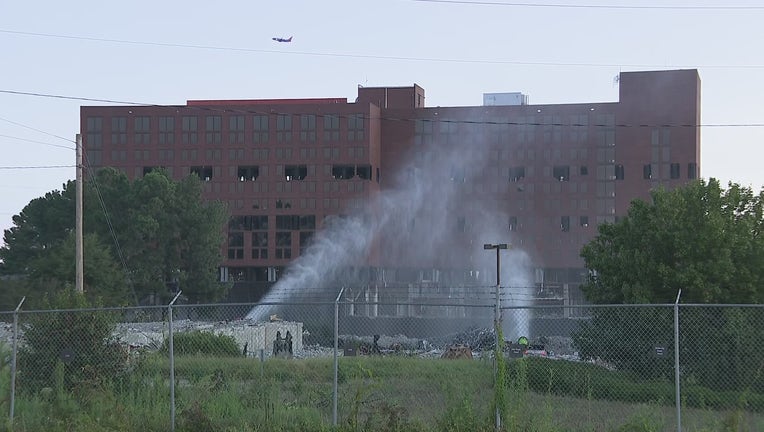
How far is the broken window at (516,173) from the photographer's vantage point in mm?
109438

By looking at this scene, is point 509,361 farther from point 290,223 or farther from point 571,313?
point 290,223

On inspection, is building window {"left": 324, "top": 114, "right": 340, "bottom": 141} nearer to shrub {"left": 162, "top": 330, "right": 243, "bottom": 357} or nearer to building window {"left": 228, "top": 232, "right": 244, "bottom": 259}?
building window {"left": 228, "top": 232, "right": 244, "bottom": 259}

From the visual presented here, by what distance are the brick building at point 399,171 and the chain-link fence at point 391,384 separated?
82.9m

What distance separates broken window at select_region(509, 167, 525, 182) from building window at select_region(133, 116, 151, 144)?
134 ft

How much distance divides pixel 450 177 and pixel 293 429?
9558 cm

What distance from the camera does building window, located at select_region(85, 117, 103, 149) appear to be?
110 meters

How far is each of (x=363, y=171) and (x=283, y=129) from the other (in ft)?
33.3

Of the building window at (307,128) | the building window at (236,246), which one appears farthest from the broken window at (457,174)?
the building window at (236,246)

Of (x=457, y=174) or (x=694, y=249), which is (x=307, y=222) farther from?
(x=694, y=249)

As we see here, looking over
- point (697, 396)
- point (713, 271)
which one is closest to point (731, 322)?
point (697, 396)

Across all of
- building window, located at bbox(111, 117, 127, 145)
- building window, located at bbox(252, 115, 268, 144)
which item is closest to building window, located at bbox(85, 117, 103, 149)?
building window, located at bbox(111, 117, 127, 145)

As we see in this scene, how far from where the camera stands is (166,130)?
11019 cm

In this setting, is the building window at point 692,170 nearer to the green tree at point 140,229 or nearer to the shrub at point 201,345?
the green tree at point 140,229

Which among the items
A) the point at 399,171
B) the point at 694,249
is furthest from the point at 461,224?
the point at 694,249
